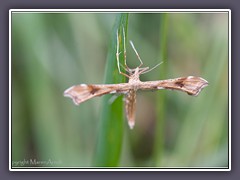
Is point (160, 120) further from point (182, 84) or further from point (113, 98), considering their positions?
point (113, 98)

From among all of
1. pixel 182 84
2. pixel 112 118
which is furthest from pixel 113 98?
pixel 182 84

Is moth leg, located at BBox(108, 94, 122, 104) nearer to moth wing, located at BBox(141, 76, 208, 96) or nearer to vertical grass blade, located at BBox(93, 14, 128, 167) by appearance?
vertical grass blade, located at BBox(93, 14, 128, 167)

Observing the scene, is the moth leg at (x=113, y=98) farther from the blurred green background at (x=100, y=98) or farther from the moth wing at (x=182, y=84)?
the blurred green background at (x=100, y=98)

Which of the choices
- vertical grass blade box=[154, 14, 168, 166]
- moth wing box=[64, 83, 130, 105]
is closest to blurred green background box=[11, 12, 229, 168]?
vertical grass blade box=[154, 14, 168, 166]

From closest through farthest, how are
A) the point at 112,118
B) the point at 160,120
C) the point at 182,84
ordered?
the point at 112,118, the point at 182,84, the point at 160,120

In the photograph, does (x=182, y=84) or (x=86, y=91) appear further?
(x=182, y=84)

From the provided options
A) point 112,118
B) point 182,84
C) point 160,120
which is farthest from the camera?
point 160,120
